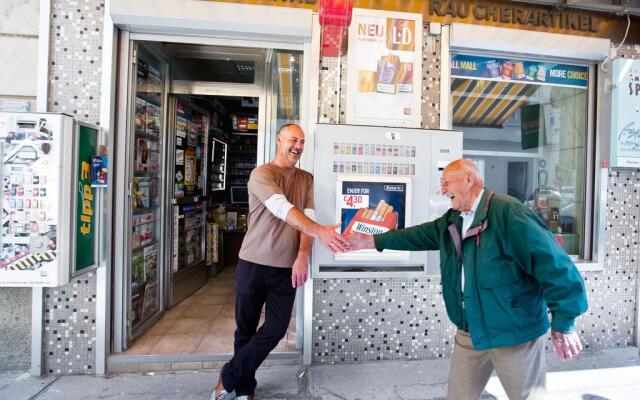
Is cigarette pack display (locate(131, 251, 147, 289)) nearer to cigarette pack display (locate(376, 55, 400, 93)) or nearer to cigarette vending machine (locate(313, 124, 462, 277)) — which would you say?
cigarette vending machine (locate(313, 124, 462, 277))

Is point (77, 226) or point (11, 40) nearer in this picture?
point (77, 226)

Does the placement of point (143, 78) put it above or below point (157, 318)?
above

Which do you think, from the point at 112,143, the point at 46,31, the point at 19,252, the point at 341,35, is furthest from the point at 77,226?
the point at 341,35

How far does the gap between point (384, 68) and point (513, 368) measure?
2.41m

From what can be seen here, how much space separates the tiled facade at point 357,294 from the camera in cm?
299

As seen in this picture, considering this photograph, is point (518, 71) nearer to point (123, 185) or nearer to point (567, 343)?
point (567, 343)

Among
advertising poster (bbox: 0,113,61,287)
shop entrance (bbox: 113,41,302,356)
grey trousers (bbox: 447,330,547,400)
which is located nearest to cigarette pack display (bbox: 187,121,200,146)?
shop entrance (bbox: 113,41,302,356)

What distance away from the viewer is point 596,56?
12.0 ft

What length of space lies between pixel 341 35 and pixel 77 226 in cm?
237

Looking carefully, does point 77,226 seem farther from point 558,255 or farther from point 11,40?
point 558,255

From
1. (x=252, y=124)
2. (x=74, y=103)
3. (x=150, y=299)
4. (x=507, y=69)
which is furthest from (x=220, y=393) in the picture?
(x=252, y=124)

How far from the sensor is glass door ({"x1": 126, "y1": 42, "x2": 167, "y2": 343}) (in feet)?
11.1

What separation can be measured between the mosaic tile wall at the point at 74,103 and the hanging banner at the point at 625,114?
447 cm

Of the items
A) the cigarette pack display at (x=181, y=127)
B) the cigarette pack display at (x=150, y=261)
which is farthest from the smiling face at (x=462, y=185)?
the cigarette pack display at (x=181, y=127)
